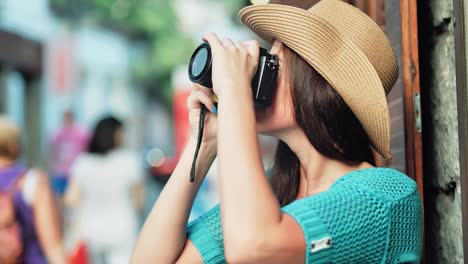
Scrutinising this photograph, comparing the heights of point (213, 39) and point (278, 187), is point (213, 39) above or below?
above

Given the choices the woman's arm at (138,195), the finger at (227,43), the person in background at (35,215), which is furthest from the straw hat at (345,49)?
the woman's arm at (138,195)

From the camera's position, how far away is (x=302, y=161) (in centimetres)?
168

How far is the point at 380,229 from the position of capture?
141cm

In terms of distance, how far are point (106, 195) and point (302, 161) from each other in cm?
353

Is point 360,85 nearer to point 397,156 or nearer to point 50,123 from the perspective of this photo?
point 397,156

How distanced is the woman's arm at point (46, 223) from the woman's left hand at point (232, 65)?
2.09 metres

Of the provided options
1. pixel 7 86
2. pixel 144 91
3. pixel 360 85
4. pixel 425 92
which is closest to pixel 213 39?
pixel 360 85

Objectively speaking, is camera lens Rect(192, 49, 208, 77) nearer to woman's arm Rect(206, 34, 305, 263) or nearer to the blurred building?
woman's arm Rect(206, 34, 305, 263)

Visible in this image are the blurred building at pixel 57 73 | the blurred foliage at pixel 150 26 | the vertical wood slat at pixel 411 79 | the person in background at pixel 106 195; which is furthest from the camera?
the blurred foliage at pixel 150 26

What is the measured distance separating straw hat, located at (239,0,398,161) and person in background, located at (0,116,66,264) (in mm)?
2072

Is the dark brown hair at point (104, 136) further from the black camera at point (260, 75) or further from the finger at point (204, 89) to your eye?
the black camera at point (260, 75)

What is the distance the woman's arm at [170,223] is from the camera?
5.47 ft

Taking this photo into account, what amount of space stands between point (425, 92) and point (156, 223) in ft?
2.84

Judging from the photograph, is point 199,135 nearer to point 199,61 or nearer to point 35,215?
point 199,61
